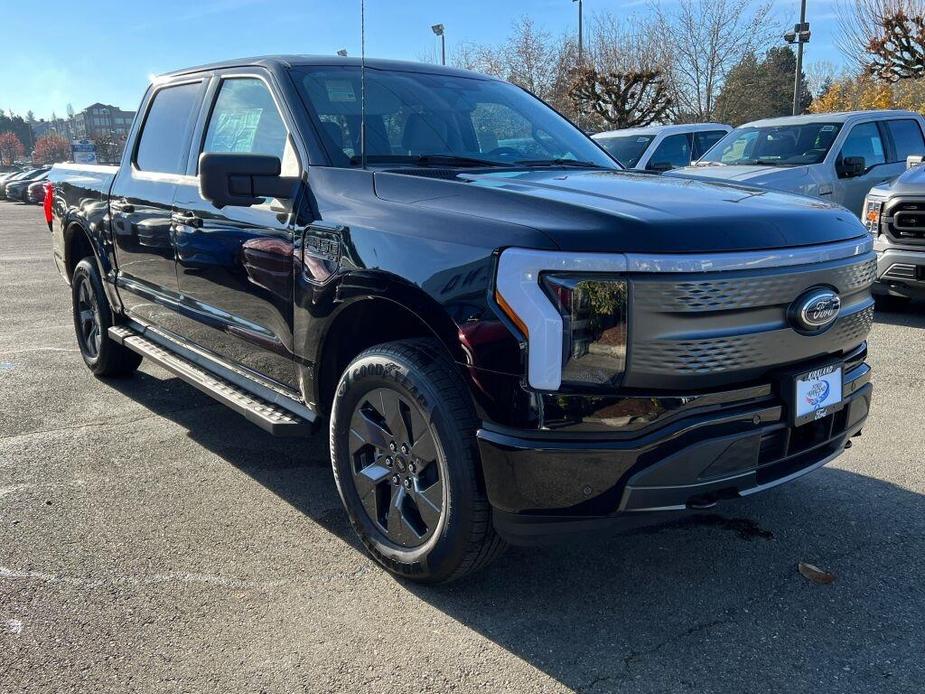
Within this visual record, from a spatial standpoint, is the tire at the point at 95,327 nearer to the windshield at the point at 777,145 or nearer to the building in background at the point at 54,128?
the windshield at the point at 777,145

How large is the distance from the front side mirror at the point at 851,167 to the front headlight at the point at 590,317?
7942 mm

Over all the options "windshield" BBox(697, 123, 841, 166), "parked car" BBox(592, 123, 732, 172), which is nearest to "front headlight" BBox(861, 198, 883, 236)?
"windshield" BBox(697, 123, 841, 166)

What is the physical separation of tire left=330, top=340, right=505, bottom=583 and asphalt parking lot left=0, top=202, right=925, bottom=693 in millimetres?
192

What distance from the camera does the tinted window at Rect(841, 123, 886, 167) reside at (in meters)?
9.48

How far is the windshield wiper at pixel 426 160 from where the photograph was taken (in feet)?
11.2

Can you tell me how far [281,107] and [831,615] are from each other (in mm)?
2900

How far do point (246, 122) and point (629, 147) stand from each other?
31.7 feet

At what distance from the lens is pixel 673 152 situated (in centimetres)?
1273

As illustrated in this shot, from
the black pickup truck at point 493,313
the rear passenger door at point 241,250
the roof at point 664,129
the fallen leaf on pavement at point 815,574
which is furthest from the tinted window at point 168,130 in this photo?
the roof at point 664,129

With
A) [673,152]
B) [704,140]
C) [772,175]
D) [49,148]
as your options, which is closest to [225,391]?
[772,175]

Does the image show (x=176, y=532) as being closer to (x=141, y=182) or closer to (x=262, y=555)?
(x=262, y=555)

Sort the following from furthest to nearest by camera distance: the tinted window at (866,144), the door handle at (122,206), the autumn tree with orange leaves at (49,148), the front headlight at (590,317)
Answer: the autumn tree with orange leaves at (49,148)
the tinted window at (866,144)
the door handle at (122,206)
the front headlight at (590,317)

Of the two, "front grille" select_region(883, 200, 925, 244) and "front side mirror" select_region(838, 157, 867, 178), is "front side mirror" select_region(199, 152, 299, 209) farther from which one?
"front side mirror" select_region(838, 157, 867, 178)

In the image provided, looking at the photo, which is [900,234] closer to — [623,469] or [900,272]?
[900,272]
